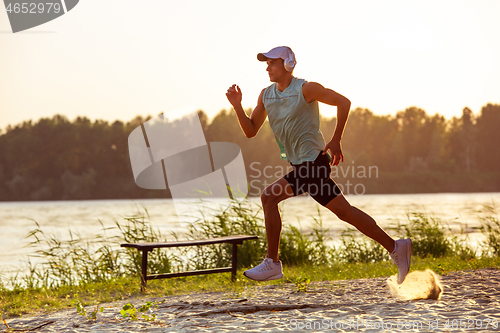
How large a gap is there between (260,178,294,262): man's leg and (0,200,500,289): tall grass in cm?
343

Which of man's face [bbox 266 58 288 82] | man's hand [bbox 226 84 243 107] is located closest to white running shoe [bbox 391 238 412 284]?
man's face [bbox 266 58 288 82]

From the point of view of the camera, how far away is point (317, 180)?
430 cm

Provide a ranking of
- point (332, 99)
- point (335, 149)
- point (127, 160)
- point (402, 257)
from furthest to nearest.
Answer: point (127, 160) → point (402, 257) → point (332, 99) → point (335, 149)

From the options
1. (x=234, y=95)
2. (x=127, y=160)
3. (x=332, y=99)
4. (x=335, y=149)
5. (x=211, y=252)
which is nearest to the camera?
(x=335, y=149)

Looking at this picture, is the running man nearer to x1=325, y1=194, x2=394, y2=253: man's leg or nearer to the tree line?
x1=325, y1=194, x2=394, y2=253: man's leg

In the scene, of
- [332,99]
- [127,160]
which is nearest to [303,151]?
[332,99]

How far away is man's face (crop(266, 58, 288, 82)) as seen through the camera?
175 inches

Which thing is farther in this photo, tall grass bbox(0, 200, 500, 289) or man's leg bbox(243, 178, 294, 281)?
tall grass bbox(0, 200, 500, 289)

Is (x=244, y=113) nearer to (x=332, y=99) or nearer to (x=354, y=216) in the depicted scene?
(x=332, y=99)

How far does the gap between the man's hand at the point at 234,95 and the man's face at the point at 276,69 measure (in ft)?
1.18

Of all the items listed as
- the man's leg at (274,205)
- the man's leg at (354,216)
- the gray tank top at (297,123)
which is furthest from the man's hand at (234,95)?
the man's leg at (354,216)

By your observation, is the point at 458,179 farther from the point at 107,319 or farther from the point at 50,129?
the point at 107,319

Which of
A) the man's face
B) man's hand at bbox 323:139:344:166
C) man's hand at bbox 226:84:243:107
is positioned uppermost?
the man's face

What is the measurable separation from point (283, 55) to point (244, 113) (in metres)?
0.65
